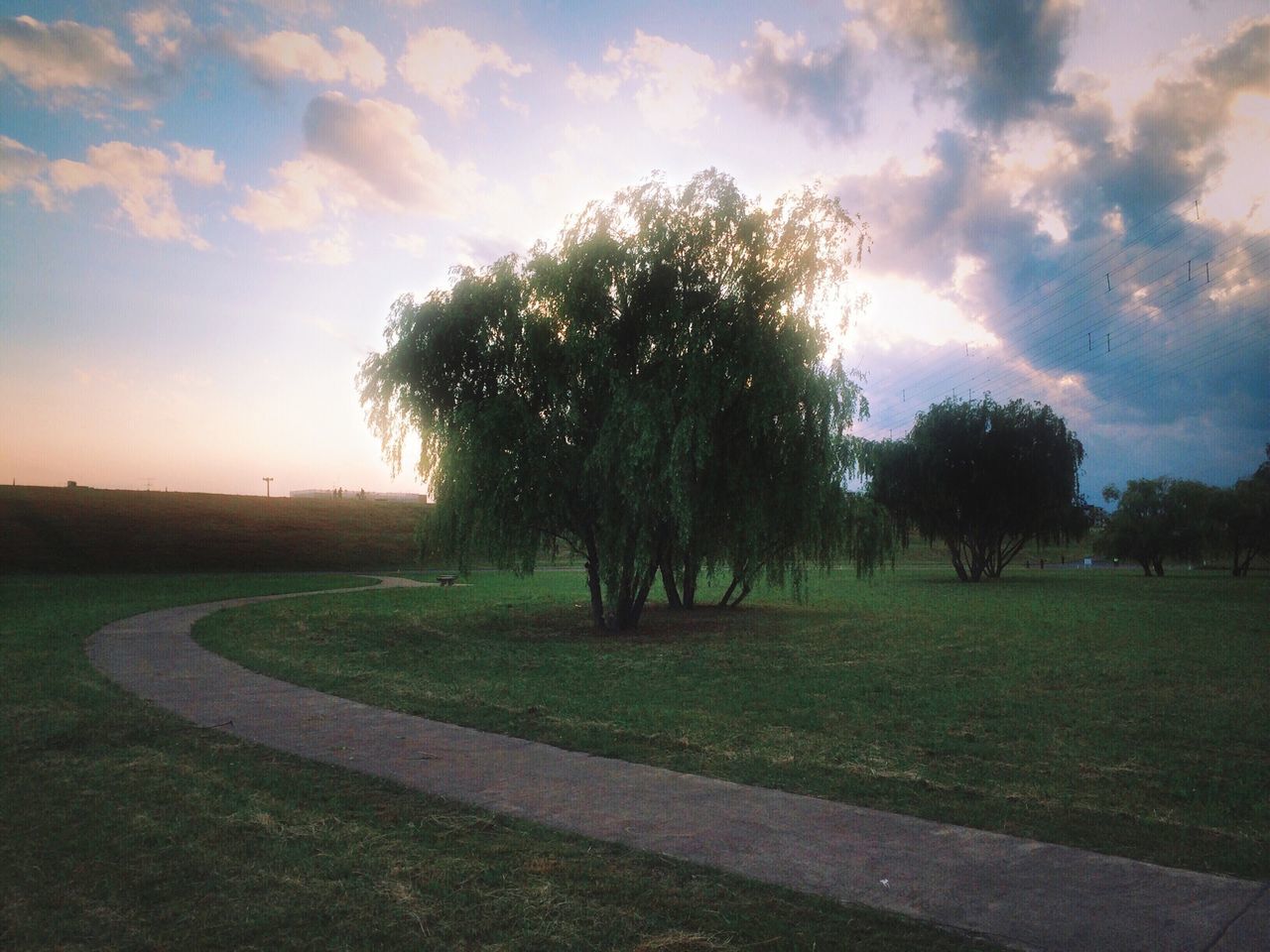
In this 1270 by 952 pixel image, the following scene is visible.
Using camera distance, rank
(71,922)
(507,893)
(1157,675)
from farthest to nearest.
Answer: (1157,675) < (507,893) < (71,922)

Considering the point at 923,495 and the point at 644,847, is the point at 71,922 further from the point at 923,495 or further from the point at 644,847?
the point at 923,495

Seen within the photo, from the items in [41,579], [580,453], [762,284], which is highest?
[762,284]

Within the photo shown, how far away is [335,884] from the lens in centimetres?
384

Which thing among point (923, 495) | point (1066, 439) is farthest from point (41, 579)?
point (1066, 439)

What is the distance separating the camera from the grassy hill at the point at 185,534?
43.7 metres

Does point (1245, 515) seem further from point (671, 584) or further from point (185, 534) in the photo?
point (185, 534)

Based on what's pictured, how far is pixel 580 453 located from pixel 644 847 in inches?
468

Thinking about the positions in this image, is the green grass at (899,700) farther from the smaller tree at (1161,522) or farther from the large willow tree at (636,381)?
the smaller tree at (1161,522)

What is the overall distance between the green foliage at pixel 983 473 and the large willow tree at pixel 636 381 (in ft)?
92.7

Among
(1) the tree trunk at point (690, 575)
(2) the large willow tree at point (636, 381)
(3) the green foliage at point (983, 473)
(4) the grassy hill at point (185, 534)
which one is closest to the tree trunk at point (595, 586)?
(2) the large willow tree at point (636, 381)

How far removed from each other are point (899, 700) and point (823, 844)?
5504mm

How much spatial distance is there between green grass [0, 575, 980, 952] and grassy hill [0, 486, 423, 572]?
37.5 meters

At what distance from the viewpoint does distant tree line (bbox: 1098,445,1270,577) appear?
5500 cm

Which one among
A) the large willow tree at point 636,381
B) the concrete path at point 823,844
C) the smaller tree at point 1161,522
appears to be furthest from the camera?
the smaller tree at point 1161,522
